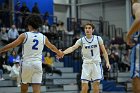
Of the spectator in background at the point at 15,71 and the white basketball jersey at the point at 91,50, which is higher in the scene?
the white basketball jersey at the point at 91,50

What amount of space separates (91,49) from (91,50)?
0.03 m

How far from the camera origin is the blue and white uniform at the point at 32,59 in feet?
23.0

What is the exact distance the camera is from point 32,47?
7074 mm

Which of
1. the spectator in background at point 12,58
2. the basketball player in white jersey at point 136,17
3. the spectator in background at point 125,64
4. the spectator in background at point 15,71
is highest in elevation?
the basketball player in white jersey at point 136,17

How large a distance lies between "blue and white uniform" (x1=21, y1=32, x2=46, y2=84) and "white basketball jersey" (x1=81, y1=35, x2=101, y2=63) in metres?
2.03

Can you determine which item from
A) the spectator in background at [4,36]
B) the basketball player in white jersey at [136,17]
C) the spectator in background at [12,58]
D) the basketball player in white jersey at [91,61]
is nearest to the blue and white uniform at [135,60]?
the basketball player in white jersey at [136,17]

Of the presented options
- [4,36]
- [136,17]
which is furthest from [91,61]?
[4,36]

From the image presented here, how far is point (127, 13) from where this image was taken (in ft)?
86.8

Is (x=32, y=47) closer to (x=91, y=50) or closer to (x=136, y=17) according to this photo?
(x=91, y=50)

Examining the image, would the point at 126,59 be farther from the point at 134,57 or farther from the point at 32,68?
the point at 134,57

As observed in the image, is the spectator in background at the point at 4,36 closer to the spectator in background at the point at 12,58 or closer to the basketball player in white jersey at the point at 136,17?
the spectator in background at the point at 12,58

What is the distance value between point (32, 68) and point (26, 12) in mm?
13469

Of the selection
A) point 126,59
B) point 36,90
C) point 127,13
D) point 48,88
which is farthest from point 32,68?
point 127,13

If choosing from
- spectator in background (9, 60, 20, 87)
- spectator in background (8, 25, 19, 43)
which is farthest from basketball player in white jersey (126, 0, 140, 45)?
spectator in background (8, 25, 19, 43)
